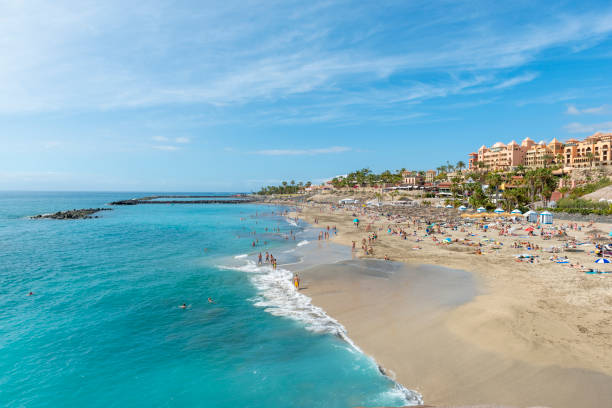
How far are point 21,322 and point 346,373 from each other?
17324mm

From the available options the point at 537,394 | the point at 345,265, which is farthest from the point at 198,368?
the point at 345,265

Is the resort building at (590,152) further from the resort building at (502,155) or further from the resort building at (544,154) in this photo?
the resort building at (502,155)

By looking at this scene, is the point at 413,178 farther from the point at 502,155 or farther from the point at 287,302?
the point at 287,302

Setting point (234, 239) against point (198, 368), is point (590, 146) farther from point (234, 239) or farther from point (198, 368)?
point (198, 368)

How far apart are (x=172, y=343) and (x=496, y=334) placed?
14.3 m

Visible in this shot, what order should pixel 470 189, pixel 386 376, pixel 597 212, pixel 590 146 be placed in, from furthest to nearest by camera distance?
pixel 590 146 → pixel 470 189 → pixel 597 212 → pixel 386 376

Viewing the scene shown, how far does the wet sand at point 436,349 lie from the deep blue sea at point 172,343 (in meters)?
1.19

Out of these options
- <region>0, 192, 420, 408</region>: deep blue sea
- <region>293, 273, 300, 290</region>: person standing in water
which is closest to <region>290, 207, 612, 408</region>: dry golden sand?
<region>293, 273, 300, 290</region>: person standing in water

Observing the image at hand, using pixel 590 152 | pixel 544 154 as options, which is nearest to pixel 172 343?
pixel 590 152

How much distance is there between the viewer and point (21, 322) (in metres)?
16.1

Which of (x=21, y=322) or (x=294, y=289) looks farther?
(x=294, y=289)

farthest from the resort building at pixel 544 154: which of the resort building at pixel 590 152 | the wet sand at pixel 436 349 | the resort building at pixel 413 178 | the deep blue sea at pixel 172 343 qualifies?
the deep blue sea at pixel 172 343

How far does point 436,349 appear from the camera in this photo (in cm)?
1221

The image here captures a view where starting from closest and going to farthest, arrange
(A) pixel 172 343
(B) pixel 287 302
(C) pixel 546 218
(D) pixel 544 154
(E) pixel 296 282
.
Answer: (A) pixel 172 343, (B) pixel 287 302, (E) pixel 296 282, (C) pixel 546 218, (D) pixel 544 154
